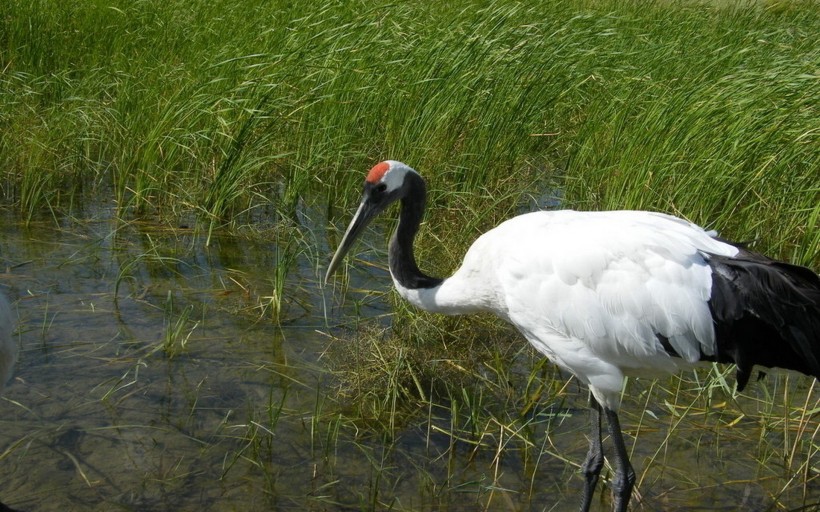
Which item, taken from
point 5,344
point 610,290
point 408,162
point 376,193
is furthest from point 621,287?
point 408,162

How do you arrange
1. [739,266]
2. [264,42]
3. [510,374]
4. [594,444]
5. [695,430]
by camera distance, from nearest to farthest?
[739,266] < [594,444] < [695,430] < [510,374] < [264,42]

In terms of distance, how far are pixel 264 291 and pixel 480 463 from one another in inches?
67.5

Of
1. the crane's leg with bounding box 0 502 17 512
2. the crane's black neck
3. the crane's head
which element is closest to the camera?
the crane's leg with bounding box 0 502 17 512

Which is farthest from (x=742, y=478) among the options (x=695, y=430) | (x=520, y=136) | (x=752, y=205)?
(x=520, y=136)

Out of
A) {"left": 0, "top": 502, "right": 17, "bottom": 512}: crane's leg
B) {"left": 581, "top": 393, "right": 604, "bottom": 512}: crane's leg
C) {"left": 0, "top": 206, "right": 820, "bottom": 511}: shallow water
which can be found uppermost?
{"left": 581, "top": 393, "right": 604, "bottom": 512}: crane's leg

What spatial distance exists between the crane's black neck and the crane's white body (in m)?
0.43

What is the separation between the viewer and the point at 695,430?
397 centimetres

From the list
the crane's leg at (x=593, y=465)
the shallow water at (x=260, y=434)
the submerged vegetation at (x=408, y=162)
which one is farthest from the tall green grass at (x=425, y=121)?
the crane's leg at (x=593, y=465)

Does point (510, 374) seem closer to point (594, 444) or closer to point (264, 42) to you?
point (594, 444)

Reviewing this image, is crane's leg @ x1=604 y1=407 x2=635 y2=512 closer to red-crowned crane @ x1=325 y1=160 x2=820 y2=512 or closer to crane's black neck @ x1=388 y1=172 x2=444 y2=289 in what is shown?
red-crowned crane @ x1=325 y1=160 x2=820 y2=512

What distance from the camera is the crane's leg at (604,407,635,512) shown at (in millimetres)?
3428

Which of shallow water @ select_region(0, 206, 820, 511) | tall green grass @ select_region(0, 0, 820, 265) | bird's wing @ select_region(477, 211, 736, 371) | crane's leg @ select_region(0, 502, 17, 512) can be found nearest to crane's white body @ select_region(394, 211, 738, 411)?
bird's wing @ select_region(477, 211, 736, 371)

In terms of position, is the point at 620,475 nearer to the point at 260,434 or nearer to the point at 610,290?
the point at 610,290

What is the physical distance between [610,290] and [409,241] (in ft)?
3.23
